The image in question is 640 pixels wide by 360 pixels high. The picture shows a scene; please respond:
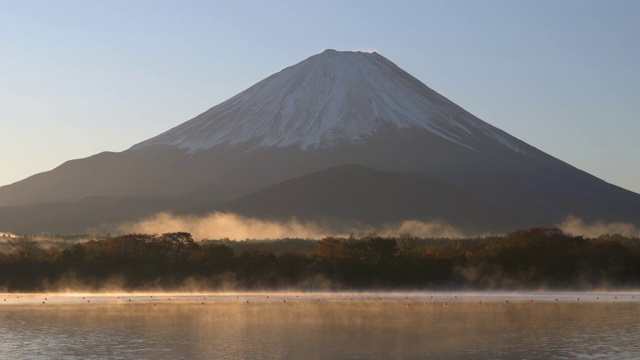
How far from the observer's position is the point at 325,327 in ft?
224

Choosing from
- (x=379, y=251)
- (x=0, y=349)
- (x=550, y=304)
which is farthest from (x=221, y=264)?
(x=0, y=349)

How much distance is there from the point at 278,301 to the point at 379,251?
827 inches

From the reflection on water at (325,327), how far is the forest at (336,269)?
7227 mm

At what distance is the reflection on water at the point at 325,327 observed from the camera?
5544 cm

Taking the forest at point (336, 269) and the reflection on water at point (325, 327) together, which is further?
the forest at point (336, 269)

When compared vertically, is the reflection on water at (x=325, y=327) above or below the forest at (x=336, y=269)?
below

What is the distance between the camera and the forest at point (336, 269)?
106375mm

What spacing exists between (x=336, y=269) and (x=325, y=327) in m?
40.1

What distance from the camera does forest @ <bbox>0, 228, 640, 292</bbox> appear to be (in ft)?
349

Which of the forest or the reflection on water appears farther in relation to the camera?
the forest

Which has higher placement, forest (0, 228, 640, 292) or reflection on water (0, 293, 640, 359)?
forest (0, 228, 640, 292)

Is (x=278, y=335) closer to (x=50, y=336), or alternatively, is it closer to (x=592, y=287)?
(x=50, y=336)

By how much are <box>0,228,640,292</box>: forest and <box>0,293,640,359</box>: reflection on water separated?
7.23 m

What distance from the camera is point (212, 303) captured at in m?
90.6
